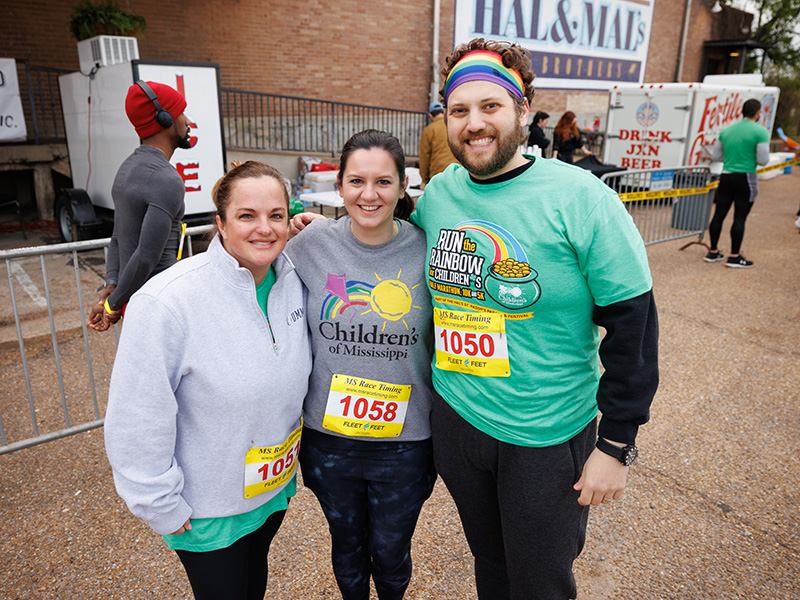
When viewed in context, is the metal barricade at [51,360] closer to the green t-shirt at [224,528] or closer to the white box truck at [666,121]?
the green t-shirt at [224,528]

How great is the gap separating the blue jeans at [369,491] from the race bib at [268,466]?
7.0 inches

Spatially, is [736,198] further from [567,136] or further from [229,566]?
[229,566]

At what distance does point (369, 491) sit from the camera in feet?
Answer: 6.66

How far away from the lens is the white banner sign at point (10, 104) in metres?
8.66

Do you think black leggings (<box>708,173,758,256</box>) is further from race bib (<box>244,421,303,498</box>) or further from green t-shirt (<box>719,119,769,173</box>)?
race bib (<box>244,421,303,498</box>)

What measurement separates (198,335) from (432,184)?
3.16 ft

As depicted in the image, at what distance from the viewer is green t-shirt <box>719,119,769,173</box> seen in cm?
713

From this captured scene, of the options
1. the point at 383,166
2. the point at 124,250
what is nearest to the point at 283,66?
the point at 124,250

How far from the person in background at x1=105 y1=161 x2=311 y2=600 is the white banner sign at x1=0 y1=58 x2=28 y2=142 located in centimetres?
932

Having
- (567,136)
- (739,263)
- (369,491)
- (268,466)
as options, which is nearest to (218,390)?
(268,466)

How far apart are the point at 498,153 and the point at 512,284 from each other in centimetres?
39

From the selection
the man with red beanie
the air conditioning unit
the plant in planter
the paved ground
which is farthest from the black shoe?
the plant in planter

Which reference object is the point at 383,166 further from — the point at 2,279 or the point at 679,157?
the point at 679,157

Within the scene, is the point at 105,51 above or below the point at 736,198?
above
